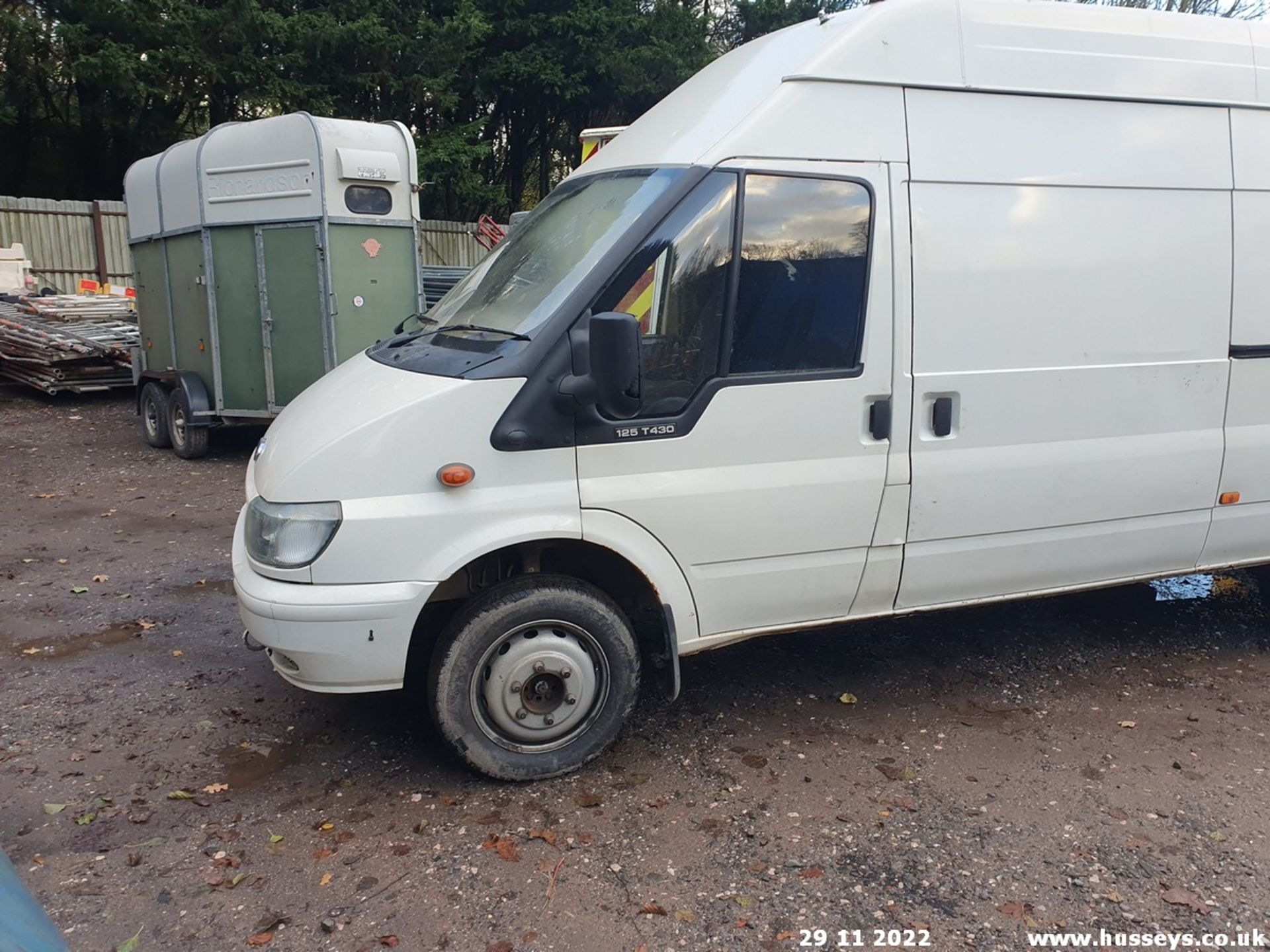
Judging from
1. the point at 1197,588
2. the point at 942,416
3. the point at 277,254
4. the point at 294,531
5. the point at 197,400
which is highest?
the point at 277,254

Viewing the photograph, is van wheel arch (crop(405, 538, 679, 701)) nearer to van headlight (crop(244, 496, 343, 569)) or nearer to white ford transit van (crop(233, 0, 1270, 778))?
white ford transit van (crop(233, 0, 1270, 778))

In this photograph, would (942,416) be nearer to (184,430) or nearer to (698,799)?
(698,799)

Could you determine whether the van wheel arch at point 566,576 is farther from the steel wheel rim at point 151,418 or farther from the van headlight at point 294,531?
the steel wheel rim at point 151,418

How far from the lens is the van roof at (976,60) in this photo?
12.7 ft

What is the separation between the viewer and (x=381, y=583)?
3500mm

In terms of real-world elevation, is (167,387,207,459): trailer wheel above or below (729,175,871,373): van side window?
below

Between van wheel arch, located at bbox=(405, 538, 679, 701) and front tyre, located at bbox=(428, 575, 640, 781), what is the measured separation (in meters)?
0.11

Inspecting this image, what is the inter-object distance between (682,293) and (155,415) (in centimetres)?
882

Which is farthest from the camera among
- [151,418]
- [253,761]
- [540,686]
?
[151,418]

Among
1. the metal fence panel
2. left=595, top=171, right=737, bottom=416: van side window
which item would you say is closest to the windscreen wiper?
left=595, top=171, right=737, bottom=416: van side window

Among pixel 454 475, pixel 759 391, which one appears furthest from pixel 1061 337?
pixel 454 475

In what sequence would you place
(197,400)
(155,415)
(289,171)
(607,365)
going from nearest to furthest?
(607,365) < (289,171) < (197,400) < (155,415)

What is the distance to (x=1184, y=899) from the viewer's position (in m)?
3.17

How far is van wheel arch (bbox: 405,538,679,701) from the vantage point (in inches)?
149
